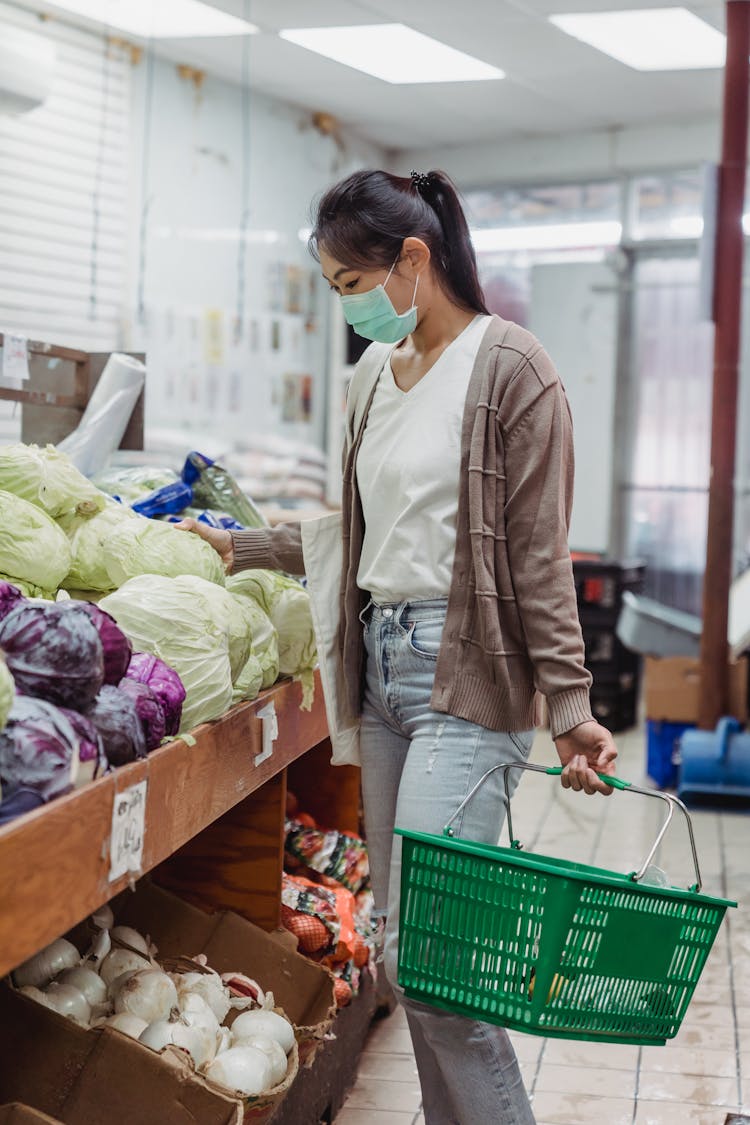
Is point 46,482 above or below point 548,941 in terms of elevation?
above

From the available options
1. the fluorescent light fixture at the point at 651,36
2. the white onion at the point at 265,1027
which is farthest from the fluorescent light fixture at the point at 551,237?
the white onion at the point at 265,1027

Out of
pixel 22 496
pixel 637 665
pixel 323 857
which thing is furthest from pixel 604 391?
pixel 22 496

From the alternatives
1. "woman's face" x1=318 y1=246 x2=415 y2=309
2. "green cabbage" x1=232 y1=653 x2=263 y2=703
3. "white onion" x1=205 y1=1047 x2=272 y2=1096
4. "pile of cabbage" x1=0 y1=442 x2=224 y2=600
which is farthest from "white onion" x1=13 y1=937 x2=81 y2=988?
"woman's face" x1=318 y1=246 x2=415 y2=309

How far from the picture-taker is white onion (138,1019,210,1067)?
2256mm

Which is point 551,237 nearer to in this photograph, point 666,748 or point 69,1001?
point 666,748

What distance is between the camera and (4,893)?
4.91 ft

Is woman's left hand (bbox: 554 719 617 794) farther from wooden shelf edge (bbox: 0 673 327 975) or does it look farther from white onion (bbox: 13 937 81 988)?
white onion (bbox: 13 937 81 988)

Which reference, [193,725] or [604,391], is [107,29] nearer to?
[604,391]

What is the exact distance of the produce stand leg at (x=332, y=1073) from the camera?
8.70 feet

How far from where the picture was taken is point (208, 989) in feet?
8.25

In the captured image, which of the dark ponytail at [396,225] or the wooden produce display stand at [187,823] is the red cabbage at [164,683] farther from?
the dark ponytail at [396,225]

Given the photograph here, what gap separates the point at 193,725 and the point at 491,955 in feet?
2.11

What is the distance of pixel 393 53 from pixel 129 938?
6095 mm

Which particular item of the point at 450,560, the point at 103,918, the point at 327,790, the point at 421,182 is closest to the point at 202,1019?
the point at 103,918
